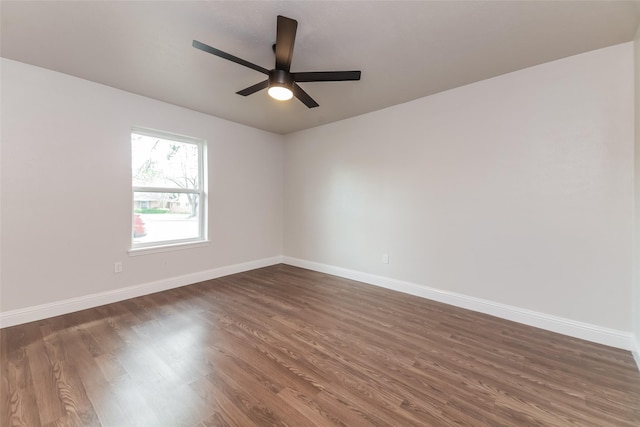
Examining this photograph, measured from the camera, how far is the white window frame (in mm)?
3309

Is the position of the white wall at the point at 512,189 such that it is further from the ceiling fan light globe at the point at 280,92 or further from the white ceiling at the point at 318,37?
the ceiling fan light globe at the point at 280,92

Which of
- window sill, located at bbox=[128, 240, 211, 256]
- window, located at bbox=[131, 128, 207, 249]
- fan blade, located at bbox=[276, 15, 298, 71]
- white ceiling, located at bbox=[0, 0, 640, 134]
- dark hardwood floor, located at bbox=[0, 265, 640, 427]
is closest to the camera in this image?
dark hardwood floor, located at bbox=[0, 265, 640, 427]

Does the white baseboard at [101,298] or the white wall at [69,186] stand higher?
the white wall at [69,186]

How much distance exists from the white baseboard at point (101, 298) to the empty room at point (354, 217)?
20 millimetres

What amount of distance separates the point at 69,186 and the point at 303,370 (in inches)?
124

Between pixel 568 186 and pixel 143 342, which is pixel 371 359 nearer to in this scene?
pixel 143 342

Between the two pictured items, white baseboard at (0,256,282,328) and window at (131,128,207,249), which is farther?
window at (131,128,207,249)

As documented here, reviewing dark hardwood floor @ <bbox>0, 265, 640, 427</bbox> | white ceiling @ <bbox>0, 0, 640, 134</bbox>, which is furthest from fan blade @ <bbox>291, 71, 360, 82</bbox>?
dark hardwood floor @ <bbox>0, 265, 640, 427</bbox>

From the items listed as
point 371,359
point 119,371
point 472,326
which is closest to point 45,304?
point 119,371

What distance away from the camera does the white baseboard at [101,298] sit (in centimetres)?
247

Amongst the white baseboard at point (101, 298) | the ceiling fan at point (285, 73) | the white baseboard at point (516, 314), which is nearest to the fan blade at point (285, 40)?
the ceiling fan at point (285, 73)

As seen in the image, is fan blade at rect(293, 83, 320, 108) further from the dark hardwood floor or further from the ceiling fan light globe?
the dark hardwood floor

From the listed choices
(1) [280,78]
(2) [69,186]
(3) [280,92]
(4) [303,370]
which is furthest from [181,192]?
(4) [303,370]

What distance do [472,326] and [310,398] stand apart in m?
1.86
